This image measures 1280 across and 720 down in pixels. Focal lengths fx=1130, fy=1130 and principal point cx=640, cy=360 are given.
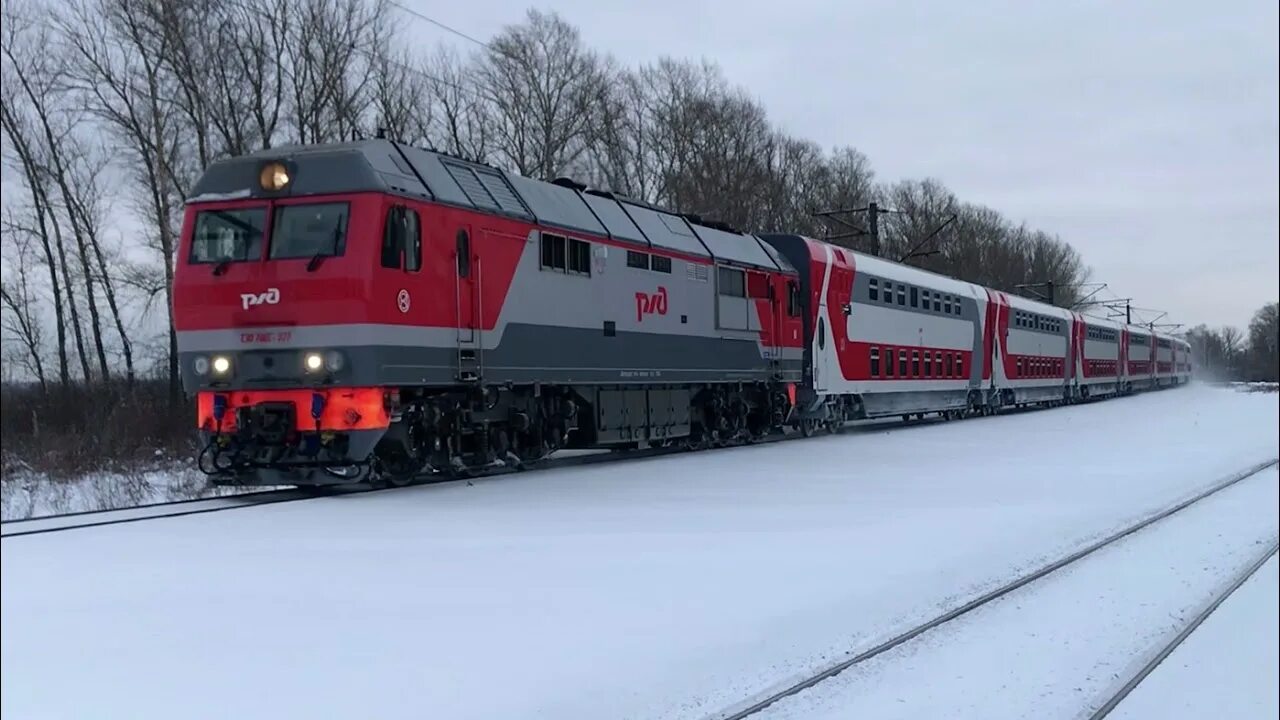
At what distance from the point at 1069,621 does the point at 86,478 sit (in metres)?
17.2

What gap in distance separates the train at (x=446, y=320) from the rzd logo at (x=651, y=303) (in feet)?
0.13

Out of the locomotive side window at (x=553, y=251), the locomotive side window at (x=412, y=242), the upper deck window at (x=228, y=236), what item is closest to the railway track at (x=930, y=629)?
the locomotive side window at (x=412, y=242)

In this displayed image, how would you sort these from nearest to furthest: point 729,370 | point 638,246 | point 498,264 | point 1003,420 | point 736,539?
point 736,539
point 498,264
point 638,246
point 729,370
point 1003,420

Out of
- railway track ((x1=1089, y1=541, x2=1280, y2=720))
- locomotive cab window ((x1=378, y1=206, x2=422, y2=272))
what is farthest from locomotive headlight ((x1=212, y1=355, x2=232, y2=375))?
railway track ((x1=1089, y1=541, x2=1280, y2=720))

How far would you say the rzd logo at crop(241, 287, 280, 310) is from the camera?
13148 mm

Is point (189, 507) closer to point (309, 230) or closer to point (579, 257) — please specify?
point (309, 230)

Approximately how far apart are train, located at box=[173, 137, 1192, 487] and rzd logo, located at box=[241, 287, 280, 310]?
2cm

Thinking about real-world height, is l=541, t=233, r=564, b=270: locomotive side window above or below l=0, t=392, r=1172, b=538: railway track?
above

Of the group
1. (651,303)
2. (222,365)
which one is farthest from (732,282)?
(222,365)

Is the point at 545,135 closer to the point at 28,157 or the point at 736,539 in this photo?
the point at 28,157

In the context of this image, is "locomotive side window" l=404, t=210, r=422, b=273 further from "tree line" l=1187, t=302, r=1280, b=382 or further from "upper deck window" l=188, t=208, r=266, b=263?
"tree line" l=1187, t=302, r=1280, b=382

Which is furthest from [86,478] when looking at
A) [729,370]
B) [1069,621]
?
[1069,621]

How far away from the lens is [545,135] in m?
37.7

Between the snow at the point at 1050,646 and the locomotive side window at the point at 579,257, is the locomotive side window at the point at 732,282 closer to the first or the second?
the locomotive side window at the point at 579,257
